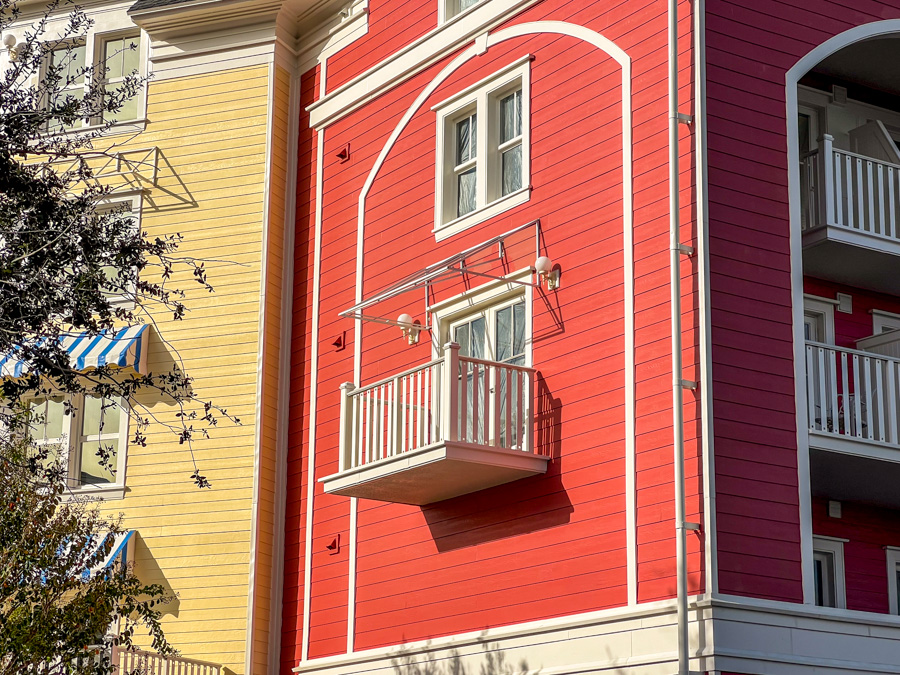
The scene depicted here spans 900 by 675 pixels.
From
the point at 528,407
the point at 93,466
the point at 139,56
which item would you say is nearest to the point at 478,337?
the point at 528,407

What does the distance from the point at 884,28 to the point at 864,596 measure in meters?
6.77

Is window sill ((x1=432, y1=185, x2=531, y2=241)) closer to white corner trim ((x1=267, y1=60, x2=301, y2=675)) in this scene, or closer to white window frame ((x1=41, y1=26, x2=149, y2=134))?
white corner trim ((x1=267, y1=60, x2=301, y2=675))

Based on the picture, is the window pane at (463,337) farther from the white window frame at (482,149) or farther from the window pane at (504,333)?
the white window frame at (482,149)

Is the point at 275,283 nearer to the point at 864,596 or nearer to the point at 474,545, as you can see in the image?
the point at 474,545

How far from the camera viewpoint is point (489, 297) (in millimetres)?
16047

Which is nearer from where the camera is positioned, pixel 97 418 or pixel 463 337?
pixel 463 337

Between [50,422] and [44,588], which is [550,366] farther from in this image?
[50,422]

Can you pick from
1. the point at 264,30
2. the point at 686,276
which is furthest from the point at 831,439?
the point at 264,30

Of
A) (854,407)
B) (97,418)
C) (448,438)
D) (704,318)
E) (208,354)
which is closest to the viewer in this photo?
(704,318)

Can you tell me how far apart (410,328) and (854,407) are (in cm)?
578

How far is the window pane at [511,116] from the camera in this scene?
1652 centimetres

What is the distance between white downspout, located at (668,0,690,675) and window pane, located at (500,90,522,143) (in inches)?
120

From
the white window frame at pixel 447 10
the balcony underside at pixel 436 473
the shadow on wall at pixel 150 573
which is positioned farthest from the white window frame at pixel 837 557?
the shadow on wall at pixel 150 573

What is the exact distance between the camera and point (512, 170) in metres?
16.5
